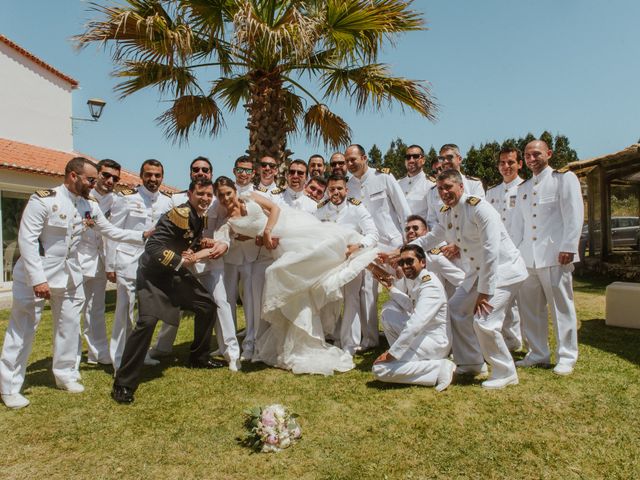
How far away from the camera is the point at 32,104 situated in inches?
658

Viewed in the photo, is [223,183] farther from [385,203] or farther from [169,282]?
[385,203]

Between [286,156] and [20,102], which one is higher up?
[20,102]

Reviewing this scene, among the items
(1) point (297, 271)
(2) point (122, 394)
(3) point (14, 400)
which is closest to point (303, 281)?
(1) point (297, 271)

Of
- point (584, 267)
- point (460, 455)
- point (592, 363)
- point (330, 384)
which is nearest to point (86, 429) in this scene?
point (330, 384)

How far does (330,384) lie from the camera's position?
459 centimetres

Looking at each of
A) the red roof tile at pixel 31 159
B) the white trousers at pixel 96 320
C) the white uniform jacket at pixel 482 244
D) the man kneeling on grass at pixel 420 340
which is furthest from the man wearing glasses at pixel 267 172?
the red roof tile at pixel 31 159

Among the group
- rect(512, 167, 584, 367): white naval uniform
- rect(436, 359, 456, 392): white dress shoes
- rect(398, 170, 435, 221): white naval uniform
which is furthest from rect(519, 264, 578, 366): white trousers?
rect(398, 170, 435, 221): white naval uniform

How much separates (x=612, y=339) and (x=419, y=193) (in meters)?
3.08

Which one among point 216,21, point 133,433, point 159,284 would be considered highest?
point 216,21

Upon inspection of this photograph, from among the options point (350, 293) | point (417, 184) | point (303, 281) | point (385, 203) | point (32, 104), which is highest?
point (32, 104)

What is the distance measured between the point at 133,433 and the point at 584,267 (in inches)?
Result: 530

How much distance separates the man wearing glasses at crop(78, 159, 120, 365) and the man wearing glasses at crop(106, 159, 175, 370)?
0.84 ft

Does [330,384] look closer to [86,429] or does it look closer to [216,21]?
[86,429]

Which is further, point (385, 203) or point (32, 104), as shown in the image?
point (32, 104)
